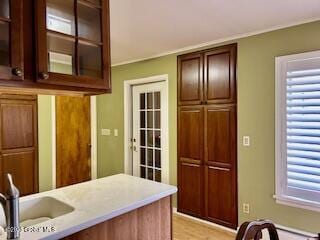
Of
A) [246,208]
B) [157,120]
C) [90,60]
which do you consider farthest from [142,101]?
[90,60]

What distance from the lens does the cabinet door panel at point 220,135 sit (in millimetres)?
3156

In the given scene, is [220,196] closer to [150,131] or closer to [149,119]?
[150,131]

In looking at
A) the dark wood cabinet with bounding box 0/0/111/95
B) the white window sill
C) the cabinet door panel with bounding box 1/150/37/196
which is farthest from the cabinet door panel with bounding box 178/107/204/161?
the cabinet door panel with bounding box 1/150/37/196

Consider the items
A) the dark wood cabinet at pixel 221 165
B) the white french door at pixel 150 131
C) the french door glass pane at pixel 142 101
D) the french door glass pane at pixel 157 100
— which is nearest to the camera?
the dark wood cabinet at pixel 221 165

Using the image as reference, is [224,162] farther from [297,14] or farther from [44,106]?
[44,106]

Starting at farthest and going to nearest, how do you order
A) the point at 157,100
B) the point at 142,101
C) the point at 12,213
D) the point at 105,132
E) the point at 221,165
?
the point at 105,132 → the point at 142,101 → the point at 157,100 → the point at 221,165 → the point at 12,213

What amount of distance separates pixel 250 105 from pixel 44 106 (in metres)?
3.13

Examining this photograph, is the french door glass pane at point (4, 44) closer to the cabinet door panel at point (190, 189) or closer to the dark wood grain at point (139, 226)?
the dark wood grain at point (139, 226)

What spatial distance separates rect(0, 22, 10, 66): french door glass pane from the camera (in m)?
1.14

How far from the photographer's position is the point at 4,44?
1156 millimetres

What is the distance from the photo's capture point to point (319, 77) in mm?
2498

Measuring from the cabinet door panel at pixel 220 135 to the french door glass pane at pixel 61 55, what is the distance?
2.22 m

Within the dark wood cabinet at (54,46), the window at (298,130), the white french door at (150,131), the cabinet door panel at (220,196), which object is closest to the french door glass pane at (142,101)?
the white french door at (150,131)

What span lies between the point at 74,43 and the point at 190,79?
2.31 meters
